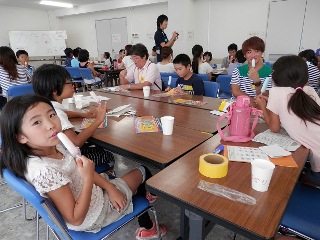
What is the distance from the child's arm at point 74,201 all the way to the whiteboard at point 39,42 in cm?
949

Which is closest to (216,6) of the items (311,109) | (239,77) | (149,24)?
(149,24)

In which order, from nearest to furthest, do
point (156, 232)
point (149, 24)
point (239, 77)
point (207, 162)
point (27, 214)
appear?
point (207, 162), point (156, 232), point (27, 214), point (239, 77), point (149, 24)

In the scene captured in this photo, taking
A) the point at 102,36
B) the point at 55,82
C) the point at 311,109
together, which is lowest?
the point at 311,109

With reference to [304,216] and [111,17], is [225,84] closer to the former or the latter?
[304,216]

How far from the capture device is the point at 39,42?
9.03m

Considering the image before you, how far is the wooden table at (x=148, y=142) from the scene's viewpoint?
1184 mm

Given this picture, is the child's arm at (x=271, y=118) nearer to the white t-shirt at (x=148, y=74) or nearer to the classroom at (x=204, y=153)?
the classroom at (x=204, y=153)

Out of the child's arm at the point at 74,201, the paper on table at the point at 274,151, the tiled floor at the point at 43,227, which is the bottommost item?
the tiled floor at the point at 43,227

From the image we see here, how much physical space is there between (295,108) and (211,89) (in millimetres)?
1534

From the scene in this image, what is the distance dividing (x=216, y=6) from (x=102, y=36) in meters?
4.61

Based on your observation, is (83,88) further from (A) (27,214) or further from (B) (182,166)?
(B) (182,166)

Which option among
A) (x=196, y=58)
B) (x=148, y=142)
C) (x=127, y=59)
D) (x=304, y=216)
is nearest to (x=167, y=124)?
(x=148, y=142)

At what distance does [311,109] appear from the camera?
124 cm

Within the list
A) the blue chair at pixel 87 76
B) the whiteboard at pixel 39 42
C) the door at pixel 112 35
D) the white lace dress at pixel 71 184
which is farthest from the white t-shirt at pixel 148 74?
the whiteboard at pixel 39 42
